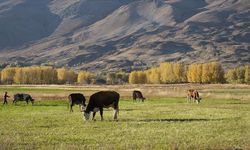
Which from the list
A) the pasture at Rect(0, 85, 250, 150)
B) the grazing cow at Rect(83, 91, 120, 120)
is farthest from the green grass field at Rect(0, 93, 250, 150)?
the grazing cow at Rect(83, 91, 120, 120)

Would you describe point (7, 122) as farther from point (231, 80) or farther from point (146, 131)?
point (231, 80)

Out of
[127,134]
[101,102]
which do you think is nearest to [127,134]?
[127,134]

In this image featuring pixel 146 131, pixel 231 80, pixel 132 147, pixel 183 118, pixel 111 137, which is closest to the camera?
pixel 132 147

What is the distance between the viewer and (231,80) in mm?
198000

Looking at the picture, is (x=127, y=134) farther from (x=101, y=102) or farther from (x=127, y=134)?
(x=101, y=102)

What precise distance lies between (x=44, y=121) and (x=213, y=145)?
50.2ft

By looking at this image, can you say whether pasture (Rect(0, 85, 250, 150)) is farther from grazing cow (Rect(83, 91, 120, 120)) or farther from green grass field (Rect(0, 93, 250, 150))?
grazing cow (Rect(83, 91, 120, 120))

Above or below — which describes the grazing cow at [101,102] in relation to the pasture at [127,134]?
above

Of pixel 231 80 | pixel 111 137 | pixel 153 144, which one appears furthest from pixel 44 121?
pixel 231 80

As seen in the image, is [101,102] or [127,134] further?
[101,102]

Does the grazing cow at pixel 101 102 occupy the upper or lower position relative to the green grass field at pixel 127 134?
upper

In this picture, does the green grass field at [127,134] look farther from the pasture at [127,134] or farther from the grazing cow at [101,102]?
the grazing cow at [101,102]

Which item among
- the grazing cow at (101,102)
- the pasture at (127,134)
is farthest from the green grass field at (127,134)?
the grazing cow at (101,102)

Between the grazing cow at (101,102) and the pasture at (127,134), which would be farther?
the grazing cow at (101,102)
